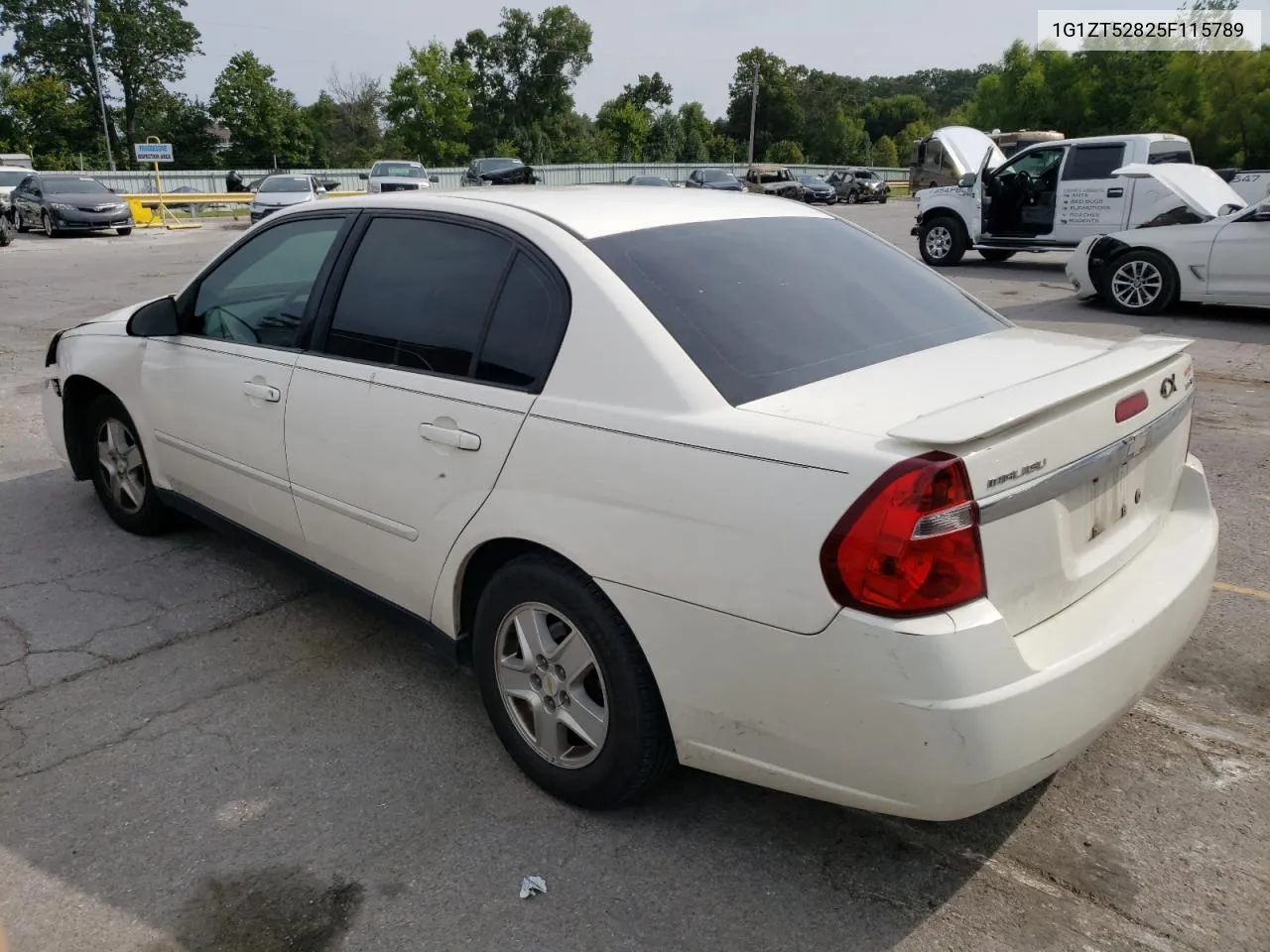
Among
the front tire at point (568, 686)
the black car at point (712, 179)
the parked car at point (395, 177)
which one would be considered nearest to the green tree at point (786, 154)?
the black car at point (712, 179)

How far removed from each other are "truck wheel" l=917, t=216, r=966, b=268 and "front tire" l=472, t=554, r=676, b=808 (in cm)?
1553

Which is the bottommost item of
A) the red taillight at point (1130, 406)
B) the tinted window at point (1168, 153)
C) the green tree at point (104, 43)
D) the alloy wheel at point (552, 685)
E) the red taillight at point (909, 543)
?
the alloy wheel at point (552, 685)

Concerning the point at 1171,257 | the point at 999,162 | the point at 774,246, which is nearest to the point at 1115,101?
the point at 999,162

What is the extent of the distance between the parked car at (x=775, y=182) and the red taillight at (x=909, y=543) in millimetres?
40680

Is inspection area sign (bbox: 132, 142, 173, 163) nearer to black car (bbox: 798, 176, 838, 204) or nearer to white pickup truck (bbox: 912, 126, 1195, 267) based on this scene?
white pickup truck (bbox: 912, 126, 1195, 267)

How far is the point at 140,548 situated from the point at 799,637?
3.77m

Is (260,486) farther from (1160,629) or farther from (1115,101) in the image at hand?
(1115,101)

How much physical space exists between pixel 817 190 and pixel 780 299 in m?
42.3

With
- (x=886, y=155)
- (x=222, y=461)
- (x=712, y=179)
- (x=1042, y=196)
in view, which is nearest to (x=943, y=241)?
(x=1042, y=196)

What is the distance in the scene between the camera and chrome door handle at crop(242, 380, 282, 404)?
3520mm

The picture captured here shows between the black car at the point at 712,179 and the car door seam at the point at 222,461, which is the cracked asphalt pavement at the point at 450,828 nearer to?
the car door seam at the point at 222,461

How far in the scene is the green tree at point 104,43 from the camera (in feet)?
225

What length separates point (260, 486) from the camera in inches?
145

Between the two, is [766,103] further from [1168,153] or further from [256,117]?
[1168,153]
